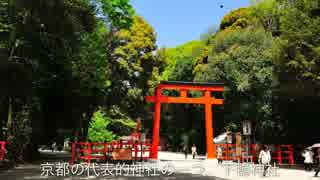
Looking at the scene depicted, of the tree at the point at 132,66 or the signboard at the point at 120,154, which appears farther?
the tree at the point at 132,66

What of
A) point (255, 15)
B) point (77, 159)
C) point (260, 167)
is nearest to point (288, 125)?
point (260, 167)

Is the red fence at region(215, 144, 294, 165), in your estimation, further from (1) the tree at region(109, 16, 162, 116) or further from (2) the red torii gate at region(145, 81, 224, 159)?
(1) the tree at region(109, 16, 162, 116)

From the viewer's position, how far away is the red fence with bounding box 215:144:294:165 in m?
23.5

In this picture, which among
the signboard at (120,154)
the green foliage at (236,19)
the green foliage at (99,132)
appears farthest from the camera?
the green foliage at (236,19)

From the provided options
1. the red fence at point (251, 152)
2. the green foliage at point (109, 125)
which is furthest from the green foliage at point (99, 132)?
the red fence at point (251, 152)

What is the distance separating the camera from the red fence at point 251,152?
76.9ft

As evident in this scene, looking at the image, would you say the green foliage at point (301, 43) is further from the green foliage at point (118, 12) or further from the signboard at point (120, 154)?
the signboard at point (120, 154)

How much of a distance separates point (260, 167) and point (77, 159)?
9.33 metres

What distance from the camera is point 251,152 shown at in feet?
84.0

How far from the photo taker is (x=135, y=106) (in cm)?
3566

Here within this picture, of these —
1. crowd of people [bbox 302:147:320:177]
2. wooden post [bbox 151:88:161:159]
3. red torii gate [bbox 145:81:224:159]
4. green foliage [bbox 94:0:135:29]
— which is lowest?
crowd of people [bbox 302:147:320:177]

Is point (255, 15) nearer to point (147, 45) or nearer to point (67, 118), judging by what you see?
point (147, 45)

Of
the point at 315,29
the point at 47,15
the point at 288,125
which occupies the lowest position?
the point at 288,125

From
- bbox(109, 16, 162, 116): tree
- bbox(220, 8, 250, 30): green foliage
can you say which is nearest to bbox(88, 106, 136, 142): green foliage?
bbox(109, 16, 162, 116): tree
